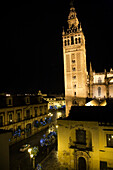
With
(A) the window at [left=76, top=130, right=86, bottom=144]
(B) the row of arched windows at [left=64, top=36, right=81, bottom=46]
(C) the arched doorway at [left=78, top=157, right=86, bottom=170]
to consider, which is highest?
(B) the row of arched windows at [left=64, top=36, right=81, bottom=46]

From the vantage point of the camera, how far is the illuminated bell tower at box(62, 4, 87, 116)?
5519 centimetres

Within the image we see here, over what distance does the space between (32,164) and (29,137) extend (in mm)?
11609

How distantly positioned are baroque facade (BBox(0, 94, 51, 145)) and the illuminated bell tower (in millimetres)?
21479

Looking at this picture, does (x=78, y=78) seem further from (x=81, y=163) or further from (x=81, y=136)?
(x=81, y=163)

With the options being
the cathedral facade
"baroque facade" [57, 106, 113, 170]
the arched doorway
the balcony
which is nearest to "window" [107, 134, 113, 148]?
"baroque facade" [57, 106, 113, 170]

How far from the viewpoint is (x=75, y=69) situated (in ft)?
185

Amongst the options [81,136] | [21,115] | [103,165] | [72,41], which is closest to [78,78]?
[72,41]

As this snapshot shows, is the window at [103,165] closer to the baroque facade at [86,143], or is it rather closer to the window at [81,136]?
the baroque facade at [86,143]

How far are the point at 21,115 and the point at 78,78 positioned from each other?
108 ft

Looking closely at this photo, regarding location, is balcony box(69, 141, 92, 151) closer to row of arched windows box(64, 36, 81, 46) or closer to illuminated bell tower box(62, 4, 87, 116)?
illuminated bell tower box(62, 4, 87, 116)

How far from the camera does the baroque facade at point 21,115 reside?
2562 cm

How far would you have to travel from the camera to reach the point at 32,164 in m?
18.4

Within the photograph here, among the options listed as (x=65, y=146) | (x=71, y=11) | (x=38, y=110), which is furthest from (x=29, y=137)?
(x=71, y=11)

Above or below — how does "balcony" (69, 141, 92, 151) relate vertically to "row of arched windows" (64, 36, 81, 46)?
below
